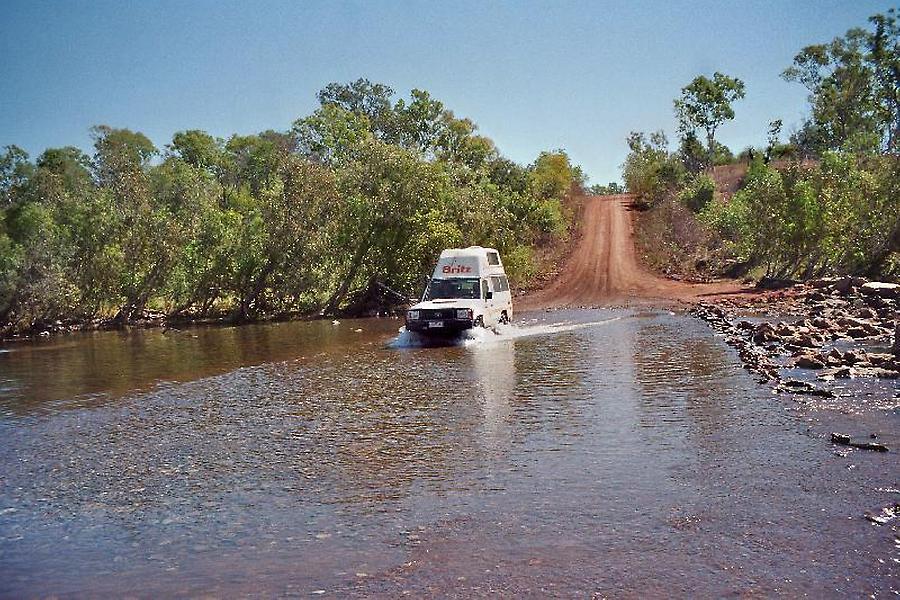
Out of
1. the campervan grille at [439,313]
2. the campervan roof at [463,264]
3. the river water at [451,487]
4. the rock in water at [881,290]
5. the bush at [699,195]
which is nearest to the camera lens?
the river water at [451,487]

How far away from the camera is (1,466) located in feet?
34.5

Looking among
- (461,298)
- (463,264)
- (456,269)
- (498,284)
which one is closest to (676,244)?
(498,284)

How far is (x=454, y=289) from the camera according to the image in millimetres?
22672

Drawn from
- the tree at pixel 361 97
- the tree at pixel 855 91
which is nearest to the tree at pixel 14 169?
the tree at pixel 361 97

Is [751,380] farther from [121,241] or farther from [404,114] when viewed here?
[404,114]

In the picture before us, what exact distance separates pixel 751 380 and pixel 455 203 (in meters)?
24.8

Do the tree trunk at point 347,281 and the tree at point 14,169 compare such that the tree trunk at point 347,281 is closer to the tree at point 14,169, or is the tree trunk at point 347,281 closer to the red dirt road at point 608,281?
the red dirt road at point 608,281

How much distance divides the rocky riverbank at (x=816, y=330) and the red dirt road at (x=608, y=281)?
443cm

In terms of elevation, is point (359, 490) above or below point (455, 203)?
below

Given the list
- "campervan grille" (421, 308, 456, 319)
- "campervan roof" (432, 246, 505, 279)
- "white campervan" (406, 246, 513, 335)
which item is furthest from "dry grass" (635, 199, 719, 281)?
"campervan grille" (421, 308, 456, 319)

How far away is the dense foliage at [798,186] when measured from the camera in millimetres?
34938

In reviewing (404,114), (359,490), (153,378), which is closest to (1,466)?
(359,490)

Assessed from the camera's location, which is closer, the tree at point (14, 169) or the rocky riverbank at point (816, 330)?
the rocky riverbank at point (816, 330)

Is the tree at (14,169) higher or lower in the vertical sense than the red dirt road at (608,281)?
higher
